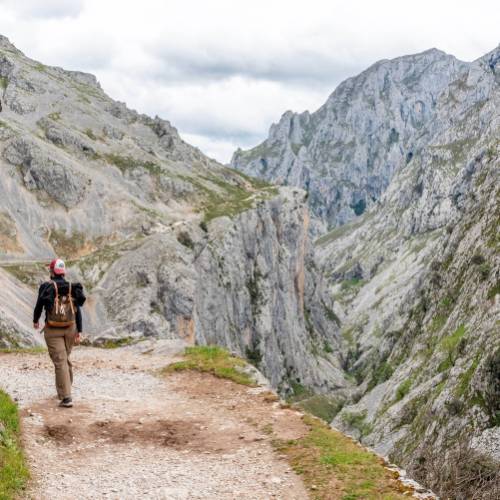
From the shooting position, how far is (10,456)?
1232 centimetres

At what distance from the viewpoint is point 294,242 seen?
569ft

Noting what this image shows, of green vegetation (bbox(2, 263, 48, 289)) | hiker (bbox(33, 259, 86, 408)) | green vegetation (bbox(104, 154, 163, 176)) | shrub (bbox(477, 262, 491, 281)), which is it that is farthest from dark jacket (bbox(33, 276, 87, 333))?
green vegetation (bbox(104, 154, 163, 176))

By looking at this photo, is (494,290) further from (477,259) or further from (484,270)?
(477,259)

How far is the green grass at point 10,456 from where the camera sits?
36.4 feet

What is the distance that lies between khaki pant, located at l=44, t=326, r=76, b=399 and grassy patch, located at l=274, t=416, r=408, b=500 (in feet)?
22.5

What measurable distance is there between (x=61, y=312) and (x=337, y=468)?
9.52 metres

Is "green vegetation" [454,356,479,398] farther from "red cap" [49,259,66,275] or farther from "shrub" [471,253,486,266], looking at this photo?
"red cap" [49,259,66,275]

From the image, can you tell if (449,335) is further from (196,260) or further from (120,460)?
(120,460)

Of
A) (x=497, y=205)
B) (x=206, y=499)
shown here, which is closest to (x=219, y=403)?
(x=206, y=499)

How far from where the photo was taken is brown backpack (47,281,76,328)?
1764 centimetres

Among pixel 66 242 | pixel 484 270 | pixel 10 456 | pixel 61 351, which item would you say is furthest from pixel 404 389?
pixel 10 456

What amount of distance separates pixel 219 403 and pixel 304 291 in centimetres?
17319

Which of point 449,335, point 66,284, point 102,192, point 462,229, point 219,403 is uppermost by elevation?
point 102,192

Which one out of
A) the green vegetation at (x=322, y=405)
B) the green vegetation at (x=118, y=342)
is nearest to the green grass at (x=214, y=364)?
the green vegetation at (x=118, y=342)
